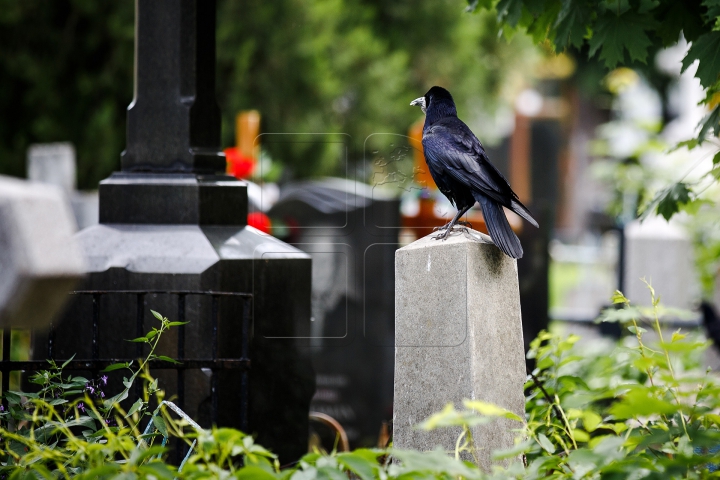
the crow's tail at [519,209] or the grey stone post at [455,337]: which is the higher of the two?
the crow's tail at [519,209]

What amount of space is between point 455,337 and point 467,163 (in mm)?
580

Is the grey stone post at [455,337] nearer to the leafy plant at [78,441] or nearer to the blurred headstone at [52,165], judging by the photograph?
the leafy plant at [78,441]

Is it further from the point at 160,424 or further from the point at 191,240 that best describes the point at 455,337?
the point at 191,240

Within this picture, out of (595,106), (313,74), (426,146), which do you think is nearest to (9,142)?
(313,74)

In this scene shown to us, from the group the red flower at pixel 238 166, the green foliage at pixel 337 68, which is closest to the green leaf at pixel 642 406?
the red flower at pixel 238 166

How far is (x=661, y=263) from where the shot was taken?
8.00m

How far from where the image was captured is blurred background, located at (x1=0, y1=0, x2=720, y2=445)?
20.7ft

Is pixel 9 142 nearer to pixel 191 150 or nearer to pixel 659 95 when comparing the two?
pixel 191 150

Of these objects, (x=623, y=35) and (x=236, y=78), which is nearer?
(x=623, y=35)

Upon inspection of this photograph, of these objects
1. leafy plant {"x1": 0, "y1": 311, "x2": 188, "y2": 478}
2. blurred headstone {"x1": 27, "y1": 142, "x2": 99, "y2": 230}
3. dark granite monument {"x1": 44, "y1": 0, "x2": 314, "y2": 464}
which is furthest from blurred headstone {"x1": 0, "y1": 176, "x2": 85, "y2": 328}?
blurred headstone {"x1": 27, "y1": 142, "x2": 99, "y2": 230}

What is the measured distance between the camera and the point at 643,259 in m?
8.01

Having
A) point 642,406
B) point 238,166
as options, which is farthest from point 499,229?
point 238,166

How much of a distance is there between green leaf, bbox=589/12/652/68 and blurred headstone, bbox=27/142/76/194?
7.95 meters

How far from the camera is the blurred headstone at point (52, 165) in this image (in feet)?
31.1
